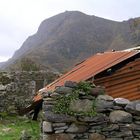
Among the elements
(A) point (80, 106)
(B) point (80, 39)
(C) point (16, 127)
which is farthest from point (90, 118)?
(B) point (80, 39)

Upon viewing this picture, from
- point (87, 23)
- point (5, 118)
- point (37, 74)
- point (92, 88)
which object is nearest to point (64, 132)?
point (92, 88)

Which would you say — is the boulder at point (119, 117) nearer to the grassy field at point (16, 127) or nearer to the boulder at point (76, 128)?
the boulder at point (76, 128)

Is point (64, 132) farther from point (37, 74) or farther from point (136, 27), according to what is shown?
point (136, 27)

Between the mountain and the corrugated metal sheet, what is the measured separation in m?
39.3

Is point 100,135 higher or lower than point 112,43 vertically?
lower

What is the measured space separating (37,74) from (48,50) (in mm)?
33875

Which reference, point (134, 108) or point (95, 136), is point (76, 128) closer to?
point (95, 136)

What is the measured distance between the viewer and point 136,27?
51.9 meters

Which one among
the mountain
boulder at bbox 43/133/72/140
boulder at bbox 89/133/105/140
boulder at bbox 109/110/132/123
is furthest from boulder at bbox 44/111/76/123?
the mountain

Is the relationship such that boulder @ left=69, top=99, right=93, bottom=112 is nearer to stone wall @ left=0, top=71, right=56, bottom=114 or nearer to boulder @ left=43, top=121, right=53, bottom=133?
boulder @ left=43, top=121, right=53, bottom=133

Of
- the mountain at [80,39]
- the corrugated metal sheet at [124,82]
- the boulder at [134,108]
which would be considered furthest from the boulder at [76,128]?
the mountain at [80,39]

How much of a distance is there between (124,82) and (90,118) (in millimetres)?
2080

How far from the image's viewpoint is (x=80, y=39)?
62000 millimetres

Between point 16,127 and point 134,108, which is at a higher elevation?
point 134,108
